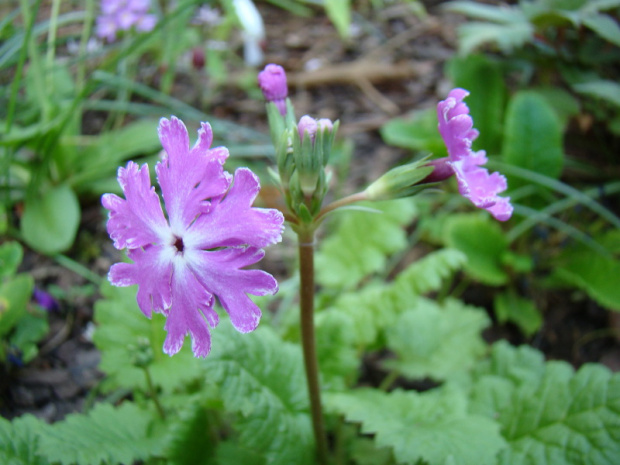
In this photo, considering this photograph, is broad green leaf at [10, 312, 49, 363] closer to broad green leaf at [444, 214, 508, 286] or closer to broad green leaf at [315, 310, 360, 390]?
broad green leaf at [315, 310, 360, 390]

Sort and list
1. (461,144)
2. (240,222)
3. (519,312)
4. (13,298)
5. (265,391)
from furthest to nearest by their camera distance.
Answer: (519,312)
(13,298)
(265,391)
(461,144)
(240,222)

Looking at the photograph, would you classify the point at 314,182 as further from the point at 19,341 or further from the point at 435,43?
the point at 435,43

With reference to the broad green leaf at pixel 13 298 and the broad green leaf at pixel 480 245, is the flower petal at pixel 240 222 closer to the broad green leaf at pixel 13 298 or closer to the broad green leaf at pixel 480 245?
the broad green leaf at pixel 13 298

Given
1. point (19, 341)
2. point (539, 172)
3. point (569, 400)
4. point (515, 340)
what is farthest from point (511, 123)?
point (19, 341)

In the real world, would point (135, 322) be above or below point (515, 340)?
above

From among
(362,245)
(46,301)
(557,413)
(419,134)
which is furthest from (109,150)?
(557,413)

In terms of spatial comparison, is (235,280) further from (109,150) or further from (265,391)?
(109,150)
